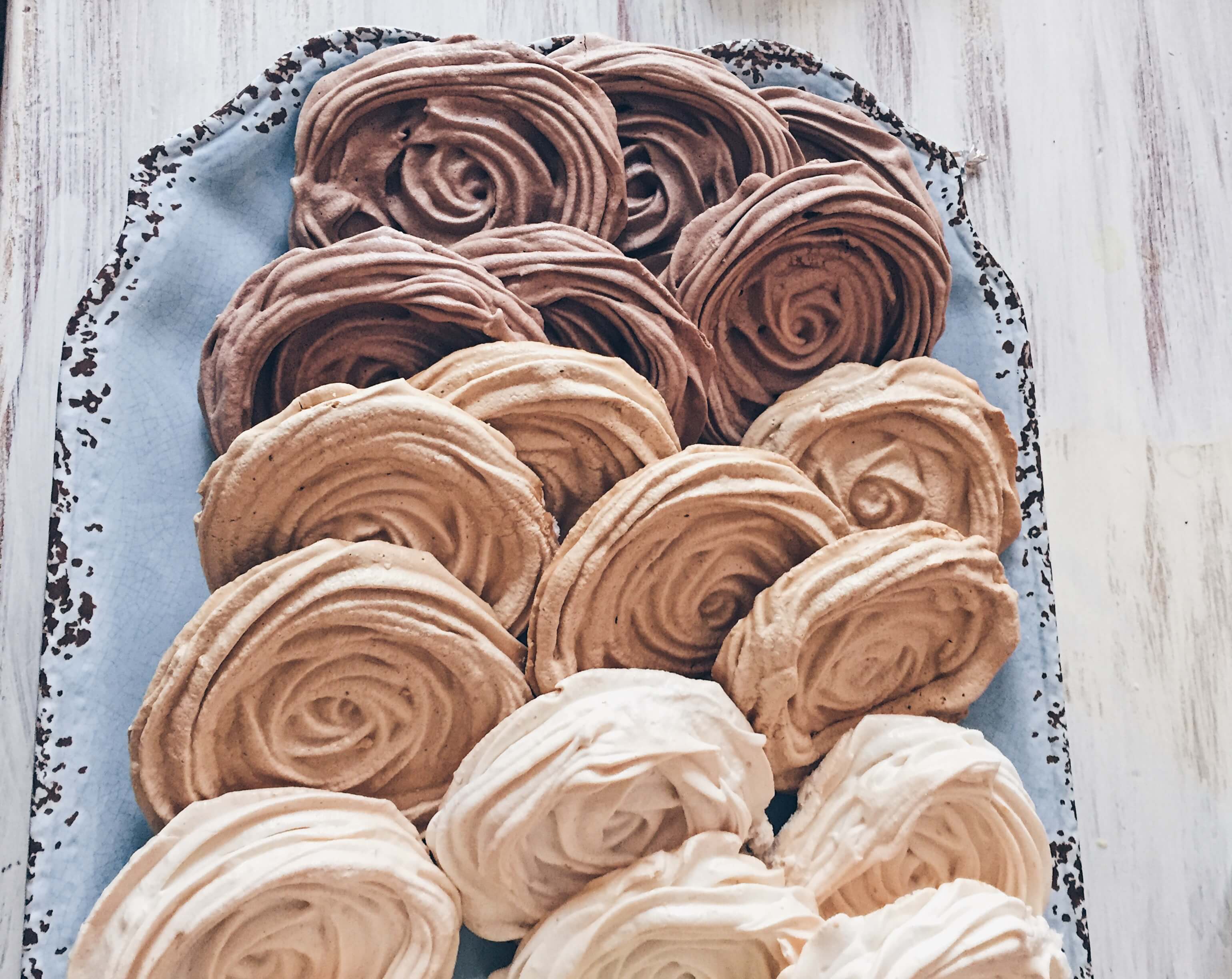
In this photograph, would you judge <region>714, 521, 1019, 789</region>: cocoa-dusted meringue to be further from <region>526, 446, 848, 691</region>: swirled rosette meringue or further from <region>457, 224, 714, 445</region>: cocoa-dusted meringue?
<region>457, 224, 714, 445</region>: cocoa-dusted meringue

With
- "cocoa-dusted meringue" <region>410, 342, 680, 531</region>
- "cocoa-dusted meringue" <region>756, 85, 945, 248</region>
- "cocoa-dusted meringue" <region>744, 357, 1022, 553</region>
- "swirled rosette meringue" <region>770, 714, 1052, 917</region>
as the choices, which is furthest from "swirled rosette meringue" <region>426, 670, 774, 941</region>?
"cocoa-dusted meringue" <region>756, 85, 945, 248</region>

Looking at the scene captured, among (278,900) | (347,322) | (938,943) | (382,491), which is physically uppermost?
(347,322)

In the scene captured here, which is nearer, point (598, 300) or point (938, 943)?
point (938, 943)

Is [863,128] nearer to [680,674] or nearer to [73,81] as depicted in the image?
[680,674]

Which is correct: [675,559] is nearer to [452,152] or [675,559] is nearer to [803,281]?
[803,281]

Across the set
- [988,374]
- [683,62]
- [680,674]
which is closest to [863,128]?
[683,62]

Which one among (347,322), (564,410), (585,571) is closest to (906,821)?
(585,571)
